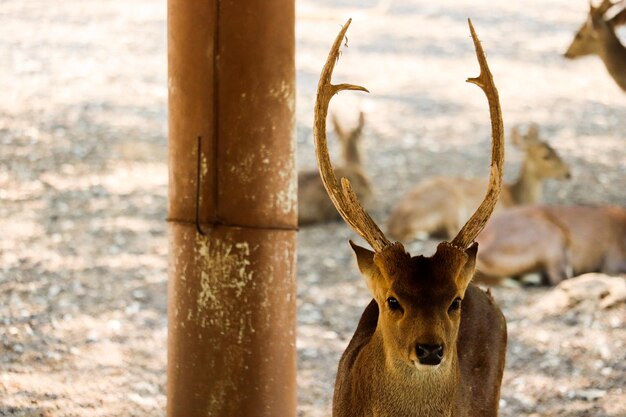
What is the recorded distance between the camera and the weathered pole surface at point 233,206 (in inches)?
168

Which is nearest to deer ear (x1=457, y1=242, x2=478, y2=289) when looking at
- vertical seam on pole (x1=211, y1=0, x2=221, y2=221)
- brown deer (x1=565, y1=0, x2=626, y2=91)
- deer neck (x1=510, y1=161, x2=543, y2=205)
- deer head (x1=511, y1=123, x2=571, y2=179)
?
vertical seam on pole (x1=211, y1=0, x2=221, y2=221)

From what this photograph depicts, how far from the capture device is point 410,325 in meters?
3.23

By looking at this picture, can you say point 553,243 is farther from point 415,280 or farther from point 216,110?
point 415,280

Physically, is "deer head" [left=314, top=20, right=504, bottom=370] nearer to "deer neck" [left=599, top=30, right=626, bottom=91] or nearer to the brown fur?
the brown fur

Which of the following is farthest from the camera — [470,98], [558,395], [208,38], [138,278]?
[470,98]

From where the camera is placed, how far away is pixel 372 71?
1359 cm

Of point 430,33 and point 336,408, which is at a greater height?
point 430,33

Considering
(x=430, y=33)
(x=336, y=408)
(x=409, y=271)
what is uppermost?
(x=430, y=33)

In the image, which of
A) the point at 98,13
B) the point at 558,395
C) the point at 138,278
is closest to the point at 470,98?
the point at 98,13

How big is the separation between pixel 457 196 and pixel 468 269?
6.16m

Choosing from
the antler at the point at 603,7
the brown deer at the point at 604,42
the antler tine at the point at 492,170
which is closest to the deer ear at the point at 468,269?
the antler tine at the point at 492,170

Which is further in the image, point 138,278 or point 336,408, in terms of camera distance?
point 138,278

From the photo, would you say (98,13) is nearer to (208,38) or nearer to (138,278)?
(138,278)

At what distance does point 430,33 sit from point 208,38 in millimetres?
11187
